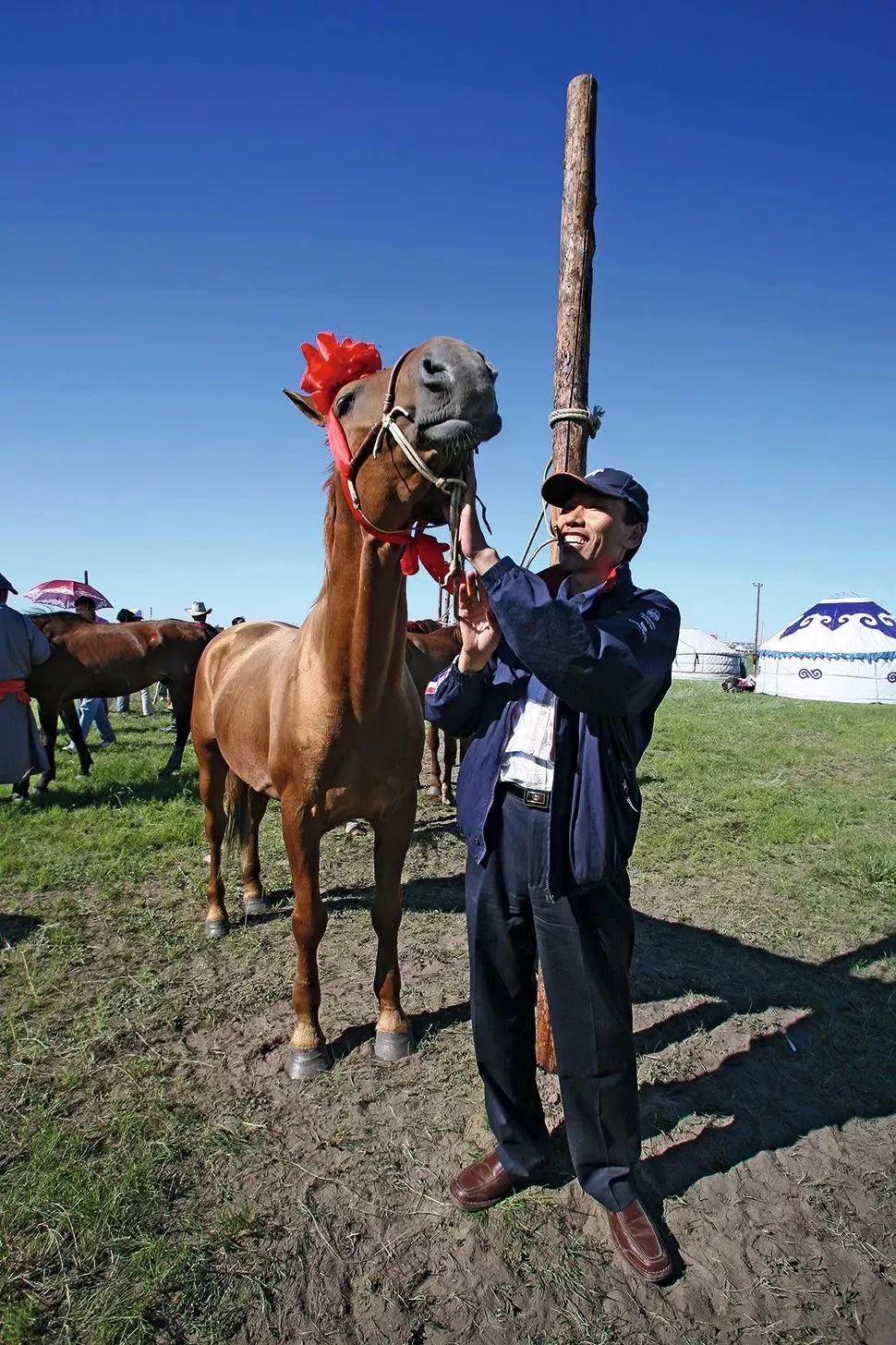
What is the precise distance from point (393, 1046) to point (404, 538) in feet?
8.11

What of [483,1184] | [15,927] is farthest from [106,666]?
[483,1184]

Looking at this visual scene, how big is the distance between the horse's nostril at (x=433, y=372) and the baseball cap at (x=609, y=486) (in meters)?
0.43

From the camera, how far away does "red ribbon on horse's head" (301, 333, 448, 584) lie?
244 cm

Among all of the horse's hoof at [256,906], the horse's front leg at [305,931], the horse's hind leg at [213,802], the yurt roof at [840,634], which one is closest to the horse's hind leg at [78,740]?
the horse's hind leg at [213,802]

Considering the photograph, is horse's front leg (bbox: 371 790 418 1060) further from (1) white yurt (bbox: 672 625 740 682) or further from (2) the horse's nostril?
(1) white yurt (bbox: 672 625 740 682)

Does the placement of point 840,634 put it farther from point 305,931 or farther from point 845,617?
point 305,931

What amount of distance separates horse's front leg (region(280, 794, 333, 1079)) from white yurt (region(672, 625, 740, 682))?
40.2m

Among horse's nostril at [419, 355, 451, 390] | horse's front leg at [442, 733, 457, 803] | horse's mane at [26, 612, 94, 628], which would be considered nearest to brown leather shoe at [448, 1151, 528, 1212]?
horse's nostril at [419, 355, 451, 390]

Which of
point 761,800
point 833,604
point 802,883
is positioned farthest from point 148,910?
point 833,604

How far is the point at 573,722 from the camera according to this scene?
7.39 feet

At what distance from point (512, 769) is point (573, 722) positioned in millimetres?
273

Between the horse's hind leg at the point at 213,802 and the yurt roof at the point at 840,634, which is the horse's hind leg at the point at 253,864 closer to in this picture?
the horse's hind leg at the point at 213,802

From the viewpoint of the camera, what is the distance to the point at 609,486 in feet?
7.15

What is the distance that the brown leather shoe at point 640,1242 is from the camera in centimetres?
224
